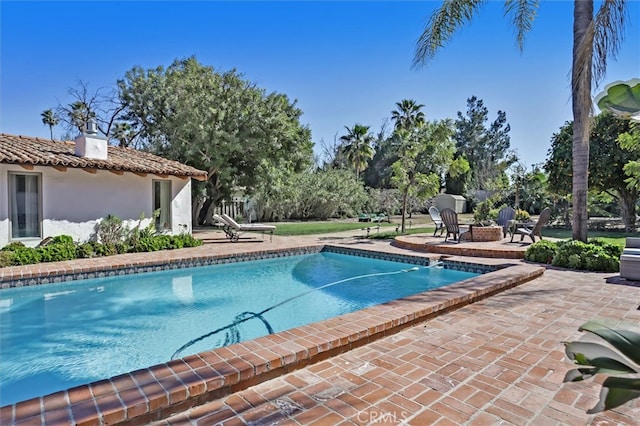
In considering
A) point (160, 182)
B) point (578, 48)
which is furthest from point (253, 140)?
point (578, 48)

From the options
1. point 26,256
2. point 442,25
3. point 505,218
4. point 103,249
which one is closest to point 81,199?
point 103,249

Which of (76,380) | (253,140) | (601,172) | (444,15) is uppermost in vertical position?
(444,15)

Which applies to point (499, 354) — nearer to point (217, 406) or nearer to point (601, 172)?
point (217, 406)

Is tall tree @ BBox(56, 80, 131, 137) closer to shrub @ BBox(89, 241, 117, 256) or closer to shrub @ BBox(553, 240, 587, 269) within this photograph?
shrub @ BBox(89, 241, 117, 256)

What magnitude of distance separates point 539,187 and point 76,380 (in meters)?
32.0

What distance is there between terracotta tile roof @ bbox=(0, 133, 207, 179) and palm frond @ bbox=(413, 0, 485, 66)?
900cm

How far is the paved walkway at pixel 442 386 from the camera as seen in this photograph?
8.86ft

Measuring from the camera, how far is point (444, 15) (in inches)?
398

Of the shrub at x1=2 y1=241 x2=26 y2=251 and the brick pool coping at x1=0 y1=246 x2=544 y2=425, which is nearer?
the brick pool coping at x1=0 y1=246 x2=544 y2=425

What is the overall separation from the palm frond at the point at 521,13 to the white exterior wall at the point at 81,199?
12.3 meters

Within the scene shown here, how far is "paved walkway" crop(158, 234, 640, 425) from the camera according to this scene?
2.70 meters

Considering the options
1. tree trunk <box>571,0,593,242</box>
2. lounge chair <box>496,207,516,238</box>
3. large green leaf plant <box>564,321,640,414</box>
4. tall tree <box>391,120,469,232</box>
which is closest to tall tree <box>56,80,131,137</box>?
tall tree <box>391,120,469,232</box>

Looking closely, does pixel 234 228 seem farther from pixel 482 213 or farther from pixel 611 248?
pixel 611 248

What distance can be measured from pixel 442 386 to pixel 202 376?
1983 mm
